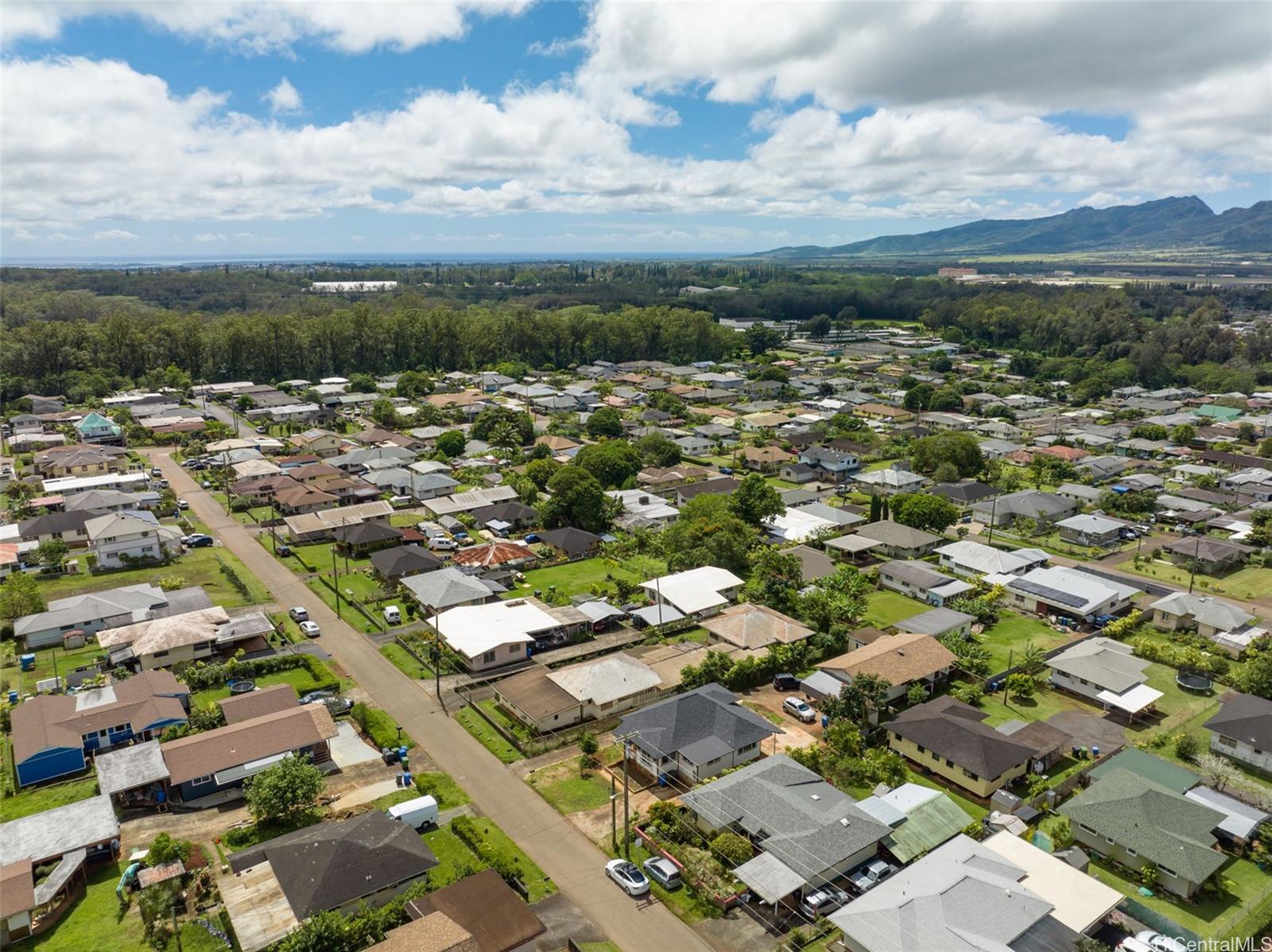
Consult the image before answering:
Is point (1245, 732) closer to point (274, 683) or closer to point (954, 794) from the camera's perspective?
point (954, 794)

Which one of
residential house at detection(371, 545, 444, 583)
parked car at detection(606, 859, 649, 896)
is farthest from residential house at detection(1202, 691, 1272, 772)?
residential house at detection(371, 545, 444, 583)

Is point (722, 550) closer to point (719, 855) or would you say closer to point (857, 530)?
point (857, 530)

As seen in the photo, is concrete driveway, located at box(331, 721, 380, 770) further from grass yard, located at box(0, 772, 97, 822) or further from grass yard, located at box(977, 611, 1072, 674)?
grass yard, located at box(977, 611, 1072, 674)

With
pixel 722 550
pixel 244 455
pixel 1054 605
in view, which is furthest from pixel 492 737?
pixel 244 455

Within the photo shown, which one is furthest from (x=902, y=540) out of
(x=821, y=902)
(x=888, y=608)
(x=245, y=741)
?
(x=245, y=741)

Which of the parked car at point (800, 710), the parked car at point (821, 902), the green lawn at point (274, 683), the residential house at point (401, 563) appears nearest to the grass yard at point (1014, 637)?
the parked car at point (800, 710)

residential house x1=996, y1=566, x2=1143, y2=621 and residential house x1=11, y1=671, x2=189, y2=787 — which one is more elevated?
residential house x1=11, y1=671, x2=189, y2=787
